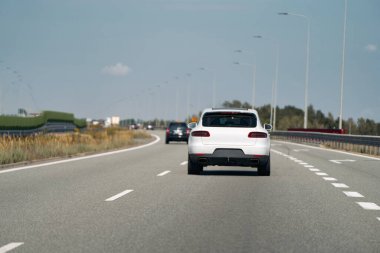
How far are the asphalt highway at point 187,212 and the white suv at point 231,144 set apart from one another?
43 centimetres

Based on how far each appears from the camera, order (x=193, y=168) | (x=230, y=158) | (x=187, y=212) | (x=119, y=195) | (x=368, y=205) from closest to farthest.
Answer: (x=187, y=212) < (x=368, y=205) < (x=119, y=195) < (x=230, y=158) < (x=193, y=168)

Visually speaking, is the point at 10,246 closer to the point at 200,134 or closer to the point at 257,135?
the point at 200,134

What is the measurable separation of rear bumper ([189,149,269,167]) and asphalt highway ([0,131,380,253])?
0.37 meters

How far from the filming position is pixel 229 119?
59.0 feet

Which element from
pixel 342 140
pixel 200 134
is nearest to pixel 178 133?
pixel 342 140

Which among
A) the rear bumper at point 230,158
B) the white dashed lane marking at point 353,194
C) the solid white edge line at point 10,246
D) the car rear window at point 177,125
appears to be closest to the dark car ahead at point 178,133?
the car rear window at point 177,125

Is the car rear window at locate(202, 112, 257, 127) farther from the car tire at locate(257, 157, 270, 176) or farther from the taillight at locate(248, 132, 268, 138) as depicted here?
the car tire at locate(257, 157, 270, 176)

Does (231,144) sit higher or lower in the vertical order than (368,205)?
higher

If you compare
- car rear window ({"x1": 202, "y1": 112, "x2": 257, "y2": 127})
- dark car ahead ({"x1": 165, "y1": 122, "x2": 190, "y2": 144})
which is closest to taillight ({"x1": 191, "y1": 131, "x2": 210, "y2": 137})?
car rear window ({"x1": 202, "y1": 112, "x2": 257, "y2": 127})

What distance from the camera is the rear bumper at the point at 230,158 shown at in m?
17.4

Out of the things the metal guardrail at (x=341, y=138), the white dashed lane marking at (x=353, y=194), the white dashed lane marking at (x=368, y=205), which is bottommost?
the white dashed lane marking at (x=368, y=205)

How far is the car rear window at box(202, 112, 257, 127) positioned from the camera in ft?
58.3

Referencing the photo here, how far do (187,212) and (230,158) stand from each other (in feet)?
22.0

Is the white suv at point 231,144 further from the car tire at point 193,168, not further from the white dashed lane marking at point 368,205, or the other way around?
the white dashed lane marking at point 368,205
